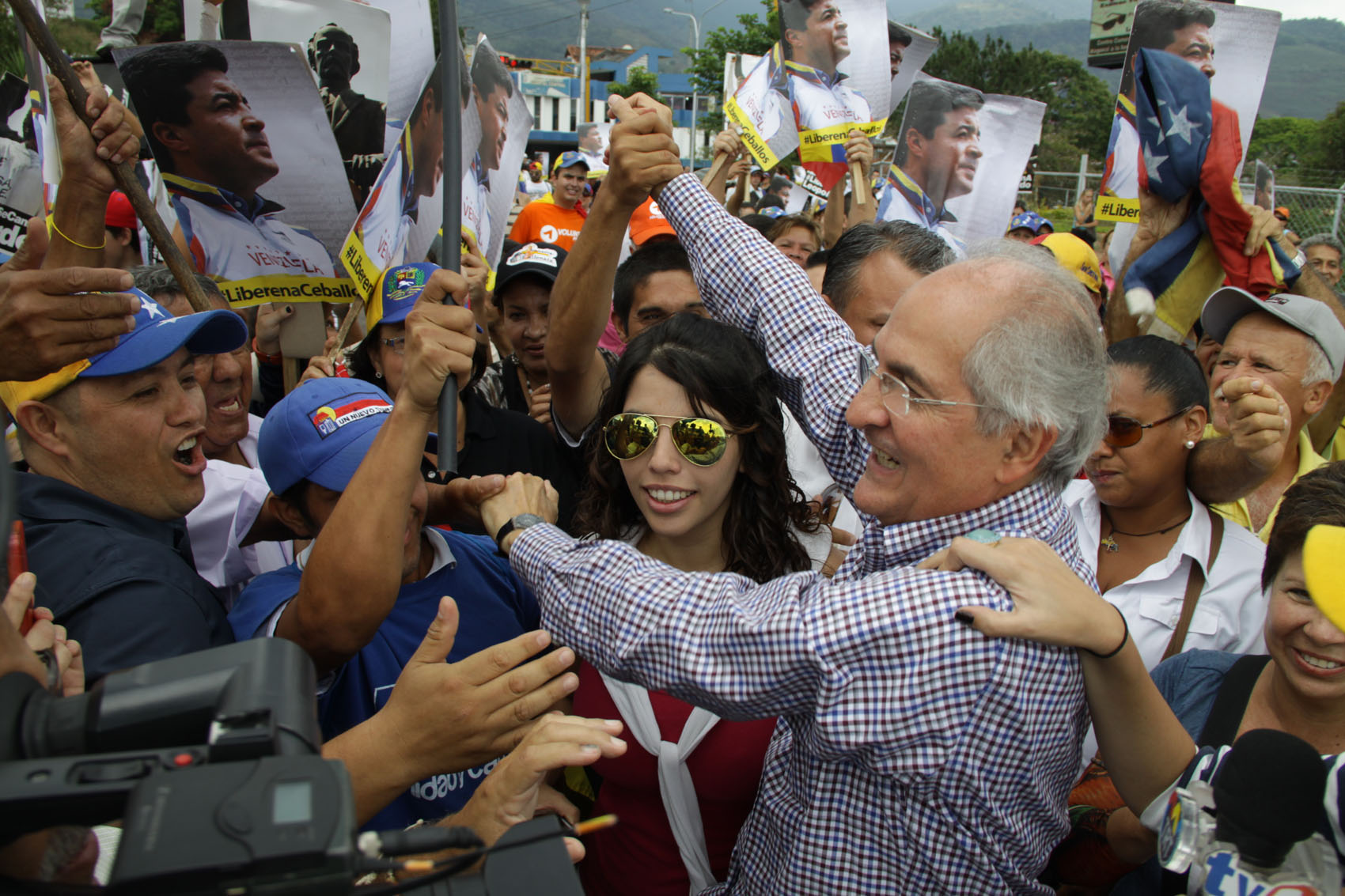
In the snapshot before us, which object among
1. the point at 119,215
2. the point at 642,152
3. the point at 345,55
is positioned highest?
the point at 345,55

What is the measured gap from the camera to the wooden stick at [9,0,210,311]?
198 centimetres

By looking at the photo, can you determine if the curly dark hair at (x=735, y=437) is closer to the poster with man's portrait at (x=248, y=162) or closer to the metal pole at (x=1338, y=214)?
the poster with man's portrait at (x=248, y=162)

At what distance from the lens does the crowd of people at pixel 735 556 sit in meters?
1.45

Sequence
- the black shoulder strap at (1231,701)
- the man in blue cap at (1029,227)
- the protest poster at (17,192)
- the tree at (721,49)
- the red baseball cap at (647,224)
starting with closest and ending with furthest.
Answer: the black shoulder strap at (1231,701), the protest poster at (17,192), the red baseball cap at (647,224), the man in blue cap at (1029,227), the tree at (721,49)

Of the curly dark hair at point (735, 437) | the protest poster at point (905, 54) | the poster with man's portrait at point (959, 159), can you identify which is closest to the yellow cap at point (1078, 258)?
the poster with man's portrait at point (959, 159)

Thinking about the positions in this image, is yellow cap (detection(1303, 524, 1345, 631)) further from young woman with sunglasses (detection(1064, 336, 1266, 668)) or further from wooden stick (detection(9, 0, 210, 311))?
wooden stick (detection(9, 0, 210, 311))

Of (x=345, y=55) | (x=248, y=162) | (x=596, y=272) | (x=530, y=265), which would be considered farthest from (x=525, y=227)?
(x=596, y=272)

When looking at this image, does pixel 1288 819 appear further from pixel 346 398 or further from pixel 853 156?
pixel 853 156

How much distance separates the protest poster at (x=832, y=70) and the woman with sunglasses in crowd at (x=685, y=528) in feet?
11.1

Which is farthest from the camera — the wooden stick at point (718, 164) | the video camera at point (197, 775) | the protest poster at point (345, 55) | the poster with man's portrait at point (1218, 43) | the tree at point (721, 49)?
the tree at point (721, 49)

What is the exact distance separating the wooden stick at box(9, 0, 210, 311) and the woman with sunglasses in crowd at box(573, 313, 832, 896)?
122 centimetres

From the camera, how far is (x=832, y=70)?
5422mm

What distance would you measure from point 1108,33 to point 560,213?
18.3 ft

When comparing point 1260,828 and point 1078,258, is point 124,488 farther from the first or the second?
point 1078,258
